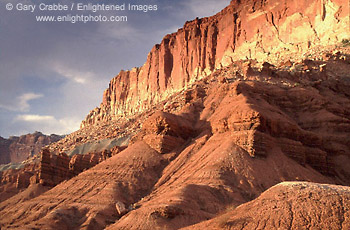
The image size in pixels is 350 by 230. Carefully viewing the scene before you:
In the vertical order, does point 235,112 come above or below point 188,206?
above

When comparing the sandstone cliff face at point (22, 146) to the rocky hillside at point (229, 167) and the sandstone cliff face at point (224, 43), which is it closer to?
the sandstone cliff face at point (224, 43)

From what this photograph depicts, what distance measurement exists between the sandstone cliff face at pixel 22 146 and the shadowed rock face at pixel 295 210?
492ft

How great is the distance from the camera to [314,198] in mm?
16281

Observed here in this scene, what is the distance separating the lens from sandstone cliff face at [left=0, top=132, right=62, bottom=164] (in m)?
159

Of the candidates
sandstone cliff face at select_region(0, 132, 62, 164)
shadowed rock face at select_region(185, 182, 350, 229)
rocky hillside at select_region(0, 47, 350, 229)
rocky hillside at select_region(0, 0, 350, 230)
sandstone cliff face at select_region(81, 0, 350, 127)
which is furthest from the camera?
sandstone cliff face at select_region(0, 132, 62, 164)

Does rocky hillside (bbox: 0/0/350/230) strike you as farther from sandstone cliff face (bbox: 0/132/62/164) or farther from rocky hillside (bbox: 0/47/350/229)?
sandstone cliff face (bbox: 0/132/62/164)

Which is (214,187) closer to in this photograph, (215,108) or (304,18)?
(215,108)

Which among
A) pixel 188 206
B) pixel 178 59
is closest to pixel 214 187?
pixel 188 206

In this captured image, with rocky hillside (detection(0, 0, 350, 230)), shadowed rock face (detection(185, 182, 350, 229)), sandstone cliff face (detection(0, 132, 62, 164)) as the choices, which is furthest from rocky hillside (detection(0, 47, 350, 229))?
sandstone cliff face (detection(0, 132, 62, 164))

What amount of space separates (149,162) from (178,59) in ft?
268

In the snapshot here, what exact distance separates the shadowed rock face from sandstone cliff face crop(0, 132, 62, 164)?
14995cm

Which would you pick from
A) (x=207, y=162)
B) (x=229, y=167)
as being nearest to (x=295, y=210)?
(x=229, y=167)

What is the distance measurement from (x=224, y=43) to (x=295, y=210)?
8769 cm

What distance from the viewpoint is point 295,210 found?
628 inches
